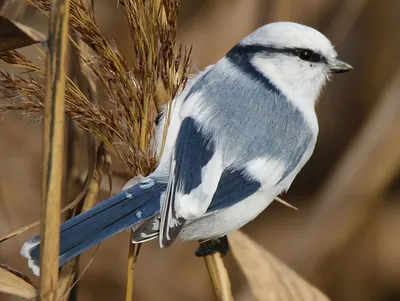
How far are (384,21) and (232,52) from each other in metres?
0.91

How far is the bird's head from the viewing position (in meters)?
0.99

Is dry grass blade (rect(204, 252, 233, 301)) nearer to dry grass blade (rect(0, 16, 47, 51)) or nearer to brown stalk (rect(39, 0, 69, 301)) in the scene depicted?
brown stalk (rect(39, 0, 69, 301))

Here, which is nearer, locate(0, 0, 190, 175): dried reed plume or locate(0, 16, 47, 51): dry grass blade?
locate(0, 16, 47, 51): dry grass blade

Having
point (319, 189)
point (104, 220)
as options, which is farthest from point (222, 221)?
point (319, 189)

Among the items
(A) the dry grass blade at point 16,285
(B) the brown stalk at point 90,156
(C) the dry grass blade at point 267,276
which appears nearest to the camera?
(A) the dry grass blade at point 16,285

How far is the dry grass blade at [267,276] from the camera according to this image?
98 cm

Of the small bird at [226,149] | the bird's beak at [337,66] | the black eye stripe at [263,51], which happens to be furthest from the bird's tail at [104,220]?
the bird's beak at [337,66]

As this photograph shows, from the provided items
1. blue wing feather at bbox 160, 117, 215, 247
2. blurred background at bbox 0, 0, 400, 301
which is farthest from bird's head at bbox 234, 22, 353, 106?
blurred background at bbox 0, 0, 400, 301

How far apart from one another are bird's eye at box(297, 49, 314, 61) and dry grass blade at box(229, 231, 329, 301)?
0.93 feet

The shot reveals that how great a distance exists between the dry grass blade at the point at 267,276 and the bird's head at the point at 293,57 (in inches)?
9.0

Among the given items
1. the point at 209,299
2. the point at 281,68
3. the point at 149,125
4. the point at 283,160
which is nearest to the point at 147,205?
the point at 149,125

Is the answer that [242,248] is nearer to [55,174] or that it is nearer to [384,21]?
[55,174]

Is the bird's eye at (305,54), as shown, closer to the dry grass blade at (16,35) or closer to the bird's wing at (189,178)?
the bird's wing at (189,178)

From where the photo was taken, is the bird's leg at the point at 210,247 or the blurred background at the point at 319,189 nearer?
the bird's leg at the point at 210,247
